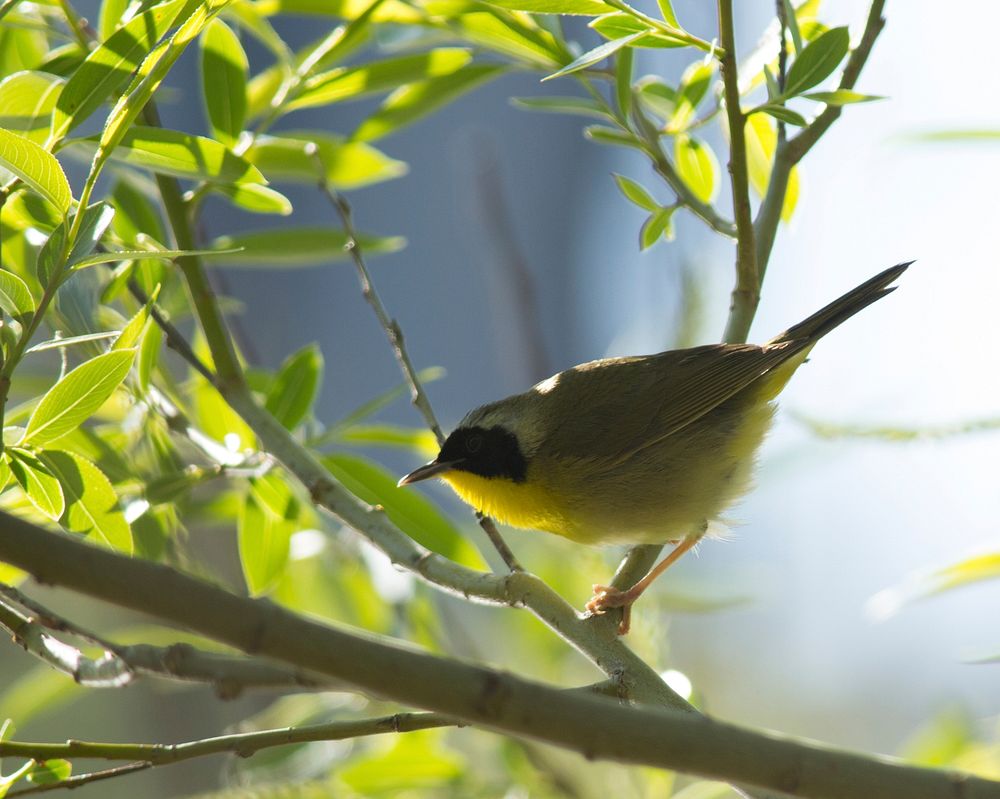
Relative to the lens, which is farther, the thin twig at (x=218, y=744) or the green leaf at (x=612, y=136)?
the green leaf at (x=612, y=136)

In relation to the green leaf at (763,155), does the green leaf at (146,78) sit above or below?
above

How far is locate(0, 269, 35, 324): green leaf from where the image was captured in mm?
1080

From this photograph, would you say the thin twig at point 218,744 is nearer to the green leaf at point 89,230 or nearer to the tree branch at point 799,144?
the green leaf at point 89,230

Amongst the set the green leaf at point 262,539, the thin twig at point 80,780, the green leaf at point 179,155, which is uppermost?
the green leaf at point 179,155

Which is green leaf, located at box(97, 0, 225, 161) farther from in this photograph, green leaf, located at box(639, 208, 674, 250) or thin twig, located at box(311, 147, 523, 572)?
green leaf, located at box(639, 208, 674, 250)

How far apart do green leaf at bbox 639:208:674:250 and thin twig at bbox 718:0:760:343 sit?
13 centimetres

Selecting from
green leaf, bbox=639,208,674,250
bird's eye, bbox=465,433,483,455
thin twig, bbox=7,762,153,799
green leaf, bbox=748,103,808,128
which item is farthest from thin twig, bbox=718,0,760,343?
bird's eye, bbox=465,433,483,455

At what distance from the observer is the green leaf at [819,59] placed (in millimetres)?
1379

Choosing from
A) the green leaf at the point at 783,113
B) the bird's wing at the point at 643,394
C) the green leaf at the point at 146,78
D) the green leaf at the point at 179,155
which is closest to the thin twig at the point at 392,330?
the green leaf at the point at 179,155

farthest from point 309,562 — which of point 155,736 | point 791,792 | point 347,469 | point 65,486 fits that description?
point 155,736

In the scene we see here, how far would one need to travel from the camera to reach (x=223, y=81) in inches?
63.4

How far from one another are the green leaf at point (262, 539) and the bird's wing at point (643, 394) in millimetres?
1127

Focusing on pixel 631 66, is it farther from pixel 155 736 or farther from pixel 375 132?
pixel 155 736

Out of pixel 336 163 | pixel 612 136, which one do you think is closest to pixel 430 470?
pixel 336 163
